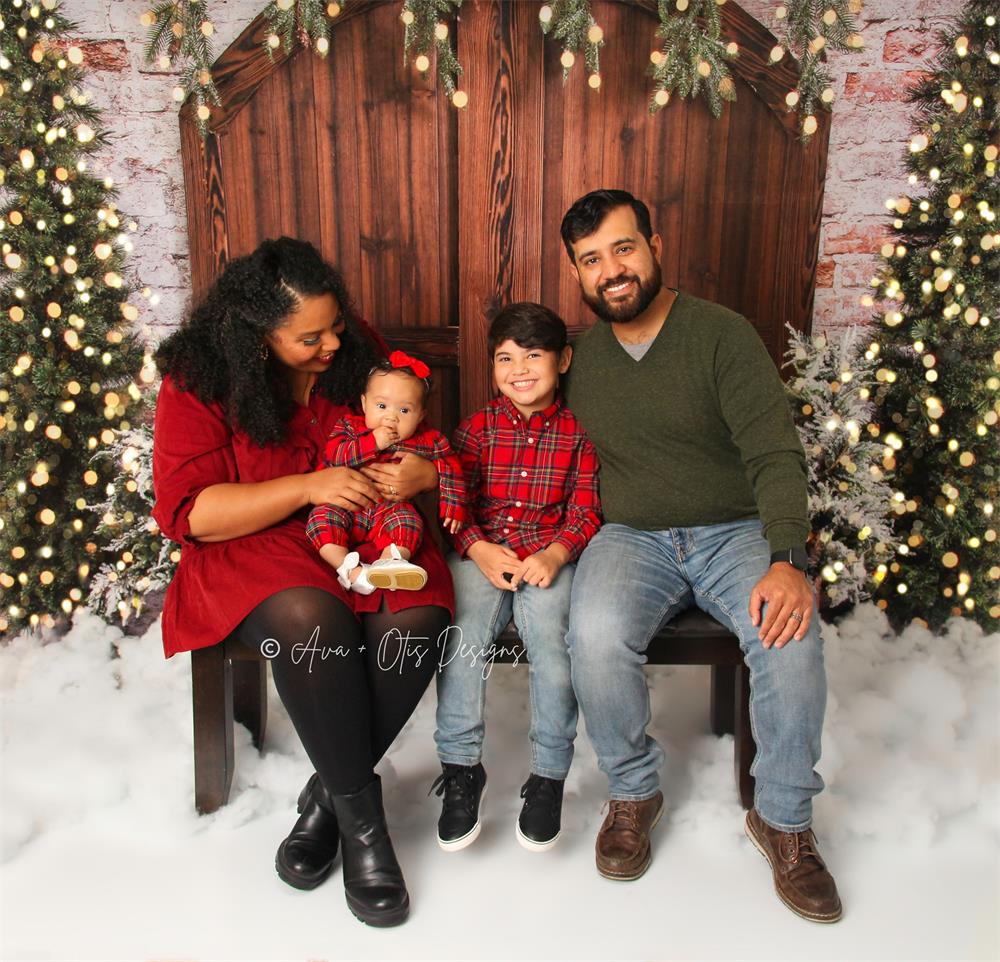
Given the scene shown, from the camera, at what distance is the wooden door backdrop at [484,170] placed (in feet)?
8.57

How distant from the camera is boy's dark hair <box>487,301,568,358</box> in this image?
1944 millimetres

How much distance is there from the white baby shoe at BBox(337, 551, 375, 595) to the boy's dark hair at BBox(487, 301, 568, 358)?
61 centimetres

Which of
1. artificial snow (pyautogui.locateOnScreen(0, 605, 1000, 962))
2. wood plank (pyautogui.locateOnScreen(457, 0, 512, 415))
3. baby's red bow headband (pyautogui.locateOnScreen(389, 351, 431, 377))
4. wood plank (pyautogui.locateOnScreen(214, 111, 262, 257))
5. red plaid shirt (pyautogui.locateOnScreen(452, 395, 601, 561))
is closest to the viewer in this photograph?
artificial snow (pyautogui.locateOnScreen(0, 605, 1000, 962))

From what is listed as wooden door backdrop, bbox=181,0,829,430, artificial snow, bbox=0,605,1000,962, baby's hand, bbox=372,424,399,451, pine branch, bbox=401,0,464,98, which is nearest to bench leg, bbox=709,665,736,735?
artificial snow, bbox=0,605,1000,962

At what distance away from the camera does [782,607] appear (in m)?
1.62

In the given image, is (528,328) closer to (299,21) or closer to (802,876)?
(802,876)

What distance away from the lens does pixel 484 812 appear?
1.92 m

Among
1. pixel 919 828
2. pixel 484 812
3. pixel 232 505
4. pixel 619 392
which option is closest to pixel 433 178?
pixel 619 392

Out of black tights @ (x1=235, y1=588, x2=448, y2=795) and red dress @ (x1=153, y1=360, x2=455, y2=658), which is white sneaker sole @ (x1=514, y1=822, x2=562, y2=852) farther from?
red dress @ (x1=153, y1=360, x2=455, y2=658)

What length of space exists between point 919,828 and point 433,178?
2.20 metres

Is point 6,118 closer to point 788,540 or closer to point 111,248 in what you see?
point 111,248

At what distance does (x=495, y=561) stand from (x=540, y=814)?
0.52 metres

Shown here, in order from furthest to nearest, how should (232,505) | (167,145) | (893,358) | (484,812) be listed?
(167,145) < (893,358) < (484,812) < (232,505)

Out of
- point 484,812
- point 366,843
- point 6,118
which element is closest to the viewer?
point 366,843
